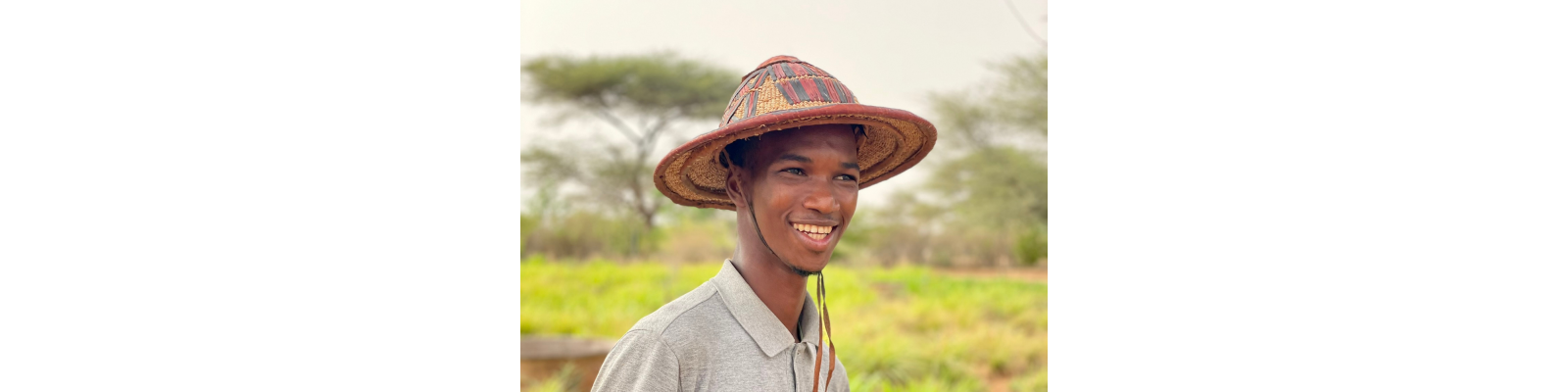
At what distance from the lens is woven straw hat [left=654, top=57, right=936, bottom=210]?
134 centimetres

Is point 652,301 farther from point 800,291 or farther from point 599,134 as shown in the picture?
point 800,291

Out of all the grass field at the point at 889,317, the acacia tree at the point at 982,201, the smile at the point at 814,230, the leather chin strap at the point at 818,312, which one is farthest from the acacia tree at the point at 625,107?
the smile at the point at 814,230

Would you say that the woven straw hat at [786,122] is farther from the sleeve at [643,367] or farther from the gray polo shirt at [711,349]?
the sleeve at [643,367]

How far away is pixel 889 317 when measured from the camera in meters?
6.06

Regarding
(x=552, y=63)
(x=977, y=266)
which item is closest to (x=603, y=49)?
(x=552, y=63)

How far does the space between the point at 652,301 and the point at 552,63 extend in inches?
68.7

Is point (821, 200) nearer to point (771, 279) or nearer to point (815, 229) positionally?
point (815, 229)

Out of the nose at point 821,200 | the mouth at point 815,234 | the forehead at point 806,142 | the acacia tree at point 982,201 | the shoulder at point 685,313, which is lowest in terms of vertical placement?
the shoulder at point 685,313

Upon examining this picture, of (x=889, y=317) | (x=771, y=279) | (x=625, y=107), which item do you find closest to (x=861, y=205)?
(x=889, y=317)

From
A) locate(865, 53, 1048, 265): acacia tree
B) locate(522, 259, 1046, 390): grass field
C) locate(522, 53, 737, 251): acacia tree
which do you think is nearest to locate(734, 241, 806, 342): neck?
locate(522, 259, 1046, 390): grass field

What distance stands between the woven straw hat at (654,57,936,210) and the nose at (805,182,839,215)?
100 mm

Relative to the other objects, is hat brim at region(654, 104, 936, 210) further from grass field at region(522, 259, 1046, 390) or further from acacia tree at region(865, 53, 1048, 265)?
acacia tree at region(865, 53, 1048, 265)

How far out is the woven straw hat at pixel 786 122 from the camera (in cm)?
134

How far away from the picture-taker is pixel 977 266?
7176 mm
